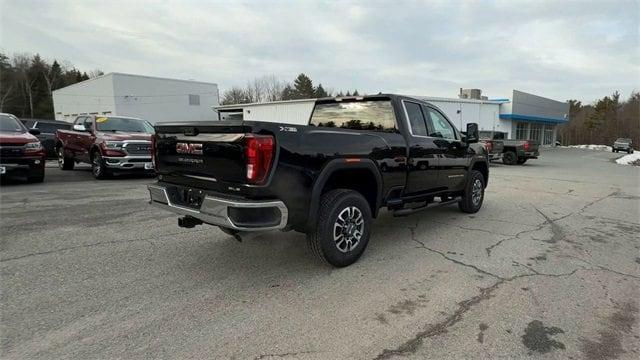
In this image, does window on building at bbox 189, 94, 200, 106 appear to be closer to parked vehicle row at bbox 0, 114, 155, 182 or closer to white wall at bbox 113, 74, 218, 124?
white wall at bbox 113, 74, 218, 124

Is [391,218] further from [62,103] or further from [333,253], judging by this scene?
[62,103]

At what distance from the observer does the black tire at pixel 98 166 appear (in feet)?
35.8

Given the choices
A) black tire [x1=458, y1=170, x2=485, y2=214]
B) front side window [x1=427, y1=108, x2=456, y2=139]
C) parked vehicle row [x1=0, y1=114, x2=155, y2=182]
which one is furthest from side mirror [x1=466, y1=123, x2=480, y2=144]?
parked vehicle row [x1=0, y1=114, x2=155, y2=182]

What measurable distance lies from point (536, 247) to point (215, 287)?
4.15 metres

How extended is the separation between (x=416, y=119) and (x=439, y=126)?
2.47 ft

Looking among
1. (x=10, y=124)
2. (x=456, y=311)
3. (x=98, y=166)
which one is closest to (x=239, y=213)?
(x=456, y=311)

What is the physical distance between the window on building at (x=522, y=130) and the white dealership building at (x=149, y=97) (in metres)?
33.4

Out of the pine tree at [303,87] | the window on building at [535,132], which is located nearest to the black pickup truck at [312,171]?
the window on building at [535,132]

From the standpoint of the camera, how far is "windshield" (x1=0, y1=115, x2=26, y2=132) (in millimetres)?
9811

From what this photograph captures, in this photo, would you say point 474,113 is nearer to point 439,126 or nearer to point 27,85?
point 439,126

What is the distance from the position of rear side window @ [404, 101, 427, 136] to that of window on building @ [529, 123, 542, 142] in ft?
164

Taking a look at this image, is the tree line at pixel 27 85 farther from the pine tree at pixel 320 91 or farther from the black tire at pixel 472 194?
the black tire at pixel 472 194

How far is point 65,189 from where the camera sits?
934cm

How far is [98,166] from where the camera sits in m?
11.1
